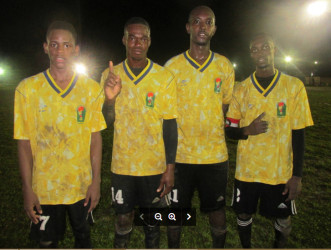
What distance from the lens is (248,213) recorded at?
9.54 ft

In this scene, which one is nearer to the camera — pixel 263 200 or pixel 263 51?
pixel 263 51

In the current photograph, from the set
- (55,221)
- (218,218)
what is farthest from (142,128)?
(218,218)

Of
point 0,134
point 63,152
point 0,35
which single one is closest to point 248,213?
point 63,152

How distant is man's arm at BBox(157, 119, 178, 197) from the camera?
8.57 ft

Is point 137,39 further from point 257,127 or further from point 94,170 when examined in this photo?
point 257,127

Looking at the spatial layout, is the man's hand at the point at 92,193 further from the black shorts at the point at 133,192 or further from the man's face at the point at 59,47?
the man's face at the point at 59,47

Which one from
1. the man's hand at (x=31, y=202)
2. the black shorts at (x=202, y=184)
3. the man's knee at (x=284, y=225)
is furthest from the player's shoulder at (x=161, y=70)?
the man's knee at (x=284, y=225)

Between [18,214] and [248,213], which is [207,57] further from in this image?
[18,214]

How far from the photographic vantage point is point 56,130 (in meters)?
2.26

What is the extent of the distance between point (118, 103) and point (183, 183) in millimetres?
1025

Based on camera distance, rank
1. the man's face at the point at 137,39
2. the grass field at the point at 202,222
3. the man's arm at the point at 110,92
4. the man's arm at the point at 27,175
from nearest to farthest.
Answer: the man's arm at the point at 27,175 → the man's arm at the point at 110,92 → the man's face at the point at 137,39 → the grass field at the point at 202,222

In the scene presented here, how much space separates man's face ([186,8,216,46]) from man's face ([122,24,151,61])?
50cm

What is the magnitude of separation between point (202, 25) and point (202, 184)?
5.16 feet

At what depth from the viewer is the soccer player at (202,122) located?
2783mm
